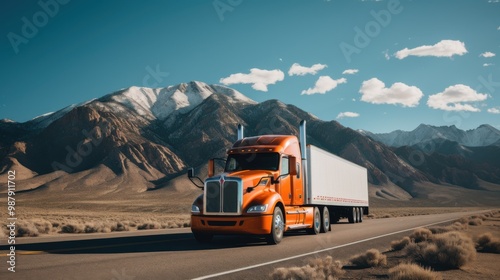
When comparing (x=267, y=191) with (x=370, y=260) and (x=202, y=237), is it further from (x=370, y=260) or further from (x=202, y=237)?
(x=370, y=260)

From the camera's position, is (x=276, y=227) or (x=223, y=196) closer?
(x=223, y=196)

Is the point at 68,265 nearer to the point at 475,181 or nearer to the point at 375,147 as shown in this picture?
the point at 375,147

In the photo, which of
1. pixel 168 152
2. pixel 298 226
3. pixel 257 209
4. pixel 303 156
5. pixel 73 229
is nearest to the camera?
pixel 257 209

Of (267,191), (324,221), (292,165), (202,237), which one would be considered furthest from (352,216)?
(202,237)

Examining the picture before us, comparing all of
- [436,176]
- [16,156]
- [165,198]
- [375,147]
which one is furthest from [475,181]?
[16,156]

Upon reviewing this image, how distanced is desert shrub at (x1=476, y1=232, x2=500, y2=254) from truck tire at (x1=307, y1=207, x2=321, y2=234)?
20.0 ft

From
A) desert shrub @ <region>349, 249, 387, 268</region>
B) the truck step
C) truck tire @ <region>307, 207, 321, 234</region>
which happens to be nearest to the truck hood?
the truck step

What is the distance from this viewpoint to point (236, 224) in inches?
502

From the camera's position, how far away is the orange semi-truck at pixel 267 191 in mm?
12852

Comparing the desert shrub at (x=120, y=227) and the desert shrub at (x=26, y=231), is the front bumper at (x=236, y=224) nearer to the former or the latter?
the desert shrub at (x=26, y=231)

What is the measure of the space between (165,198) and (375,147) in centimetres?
8632

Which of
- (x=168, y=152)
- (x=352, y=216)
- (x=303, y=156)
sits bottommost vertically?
(x=352, y=216)

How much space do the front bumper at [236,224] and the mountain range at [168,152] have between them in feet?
342

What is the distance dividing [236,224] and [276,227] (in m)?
1.51
